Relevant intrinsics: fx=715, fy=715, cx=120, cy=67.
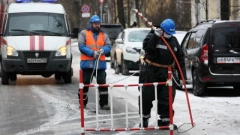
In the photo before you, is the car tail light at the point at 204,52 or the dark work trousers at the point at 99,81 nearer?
the dark work trousers at the point at 99,81

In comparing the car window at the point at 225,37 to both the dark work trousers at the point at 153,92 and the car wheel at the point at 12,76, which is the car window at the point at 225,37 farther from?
the car wheel at the point at 12,76

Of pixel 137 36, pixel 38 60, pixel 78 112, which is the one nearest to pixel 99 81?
pixel 78 112

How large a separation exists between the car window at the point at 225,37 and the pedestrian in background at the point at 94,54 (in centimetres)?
309

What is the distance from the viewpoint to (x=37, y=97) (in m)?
16.7

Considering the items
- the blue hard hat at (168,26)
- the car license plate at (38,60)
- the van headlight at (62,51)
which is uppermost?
the blue hard hat at (168,26)

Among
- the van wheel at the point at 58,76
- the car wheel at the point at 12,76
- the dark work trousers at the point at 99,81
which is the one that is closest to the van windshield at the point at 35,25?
the van wheel at the point at 58,76

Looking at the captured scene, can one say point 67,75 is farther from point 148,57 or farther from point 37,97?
point 148,57

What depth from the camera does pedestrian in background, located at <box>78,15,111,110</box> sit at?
551 inches

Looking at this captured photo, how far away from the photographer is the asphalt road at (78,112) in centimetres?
1143

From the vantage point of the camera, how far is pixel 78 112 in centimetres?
1376

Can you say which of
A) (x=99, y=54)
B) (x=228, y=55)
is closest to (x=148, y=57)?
(x=99, y=54)

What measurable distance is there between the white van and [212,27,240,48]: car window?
17.9ft

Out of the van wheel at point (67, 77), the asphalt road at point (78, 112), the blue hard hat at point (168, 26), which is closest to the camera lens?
the blue hard hat at point (168, 26)

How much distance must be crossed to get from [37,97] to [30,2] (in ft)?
19.6
